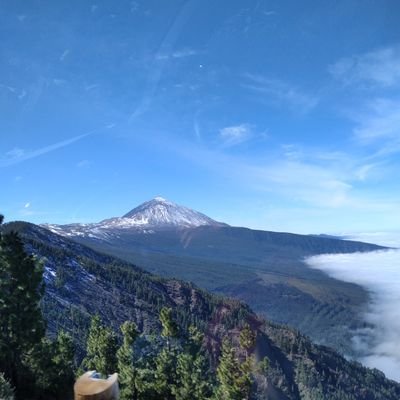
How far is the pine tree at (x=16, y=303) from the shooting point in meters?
40.7

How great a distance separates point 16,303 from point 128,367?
20.1m

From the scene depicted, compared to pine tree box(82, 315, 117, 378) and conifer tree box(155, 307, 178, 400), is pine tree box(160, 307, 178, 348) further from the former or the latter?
pine tree box(82, 315, 117, 378)

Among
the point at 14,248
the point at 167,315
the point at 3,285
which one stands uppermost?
the point at 14,248

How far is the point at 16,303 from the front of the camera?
41219mm

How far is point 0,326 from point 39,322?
358 cm

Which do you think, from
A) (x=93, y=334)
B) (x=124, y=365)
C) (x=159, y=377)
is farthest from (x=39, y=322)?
(x=93, y=334)

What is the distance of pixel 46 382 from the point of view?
150ft

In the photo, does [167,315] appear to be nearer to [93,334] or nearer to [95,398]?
[93,334]

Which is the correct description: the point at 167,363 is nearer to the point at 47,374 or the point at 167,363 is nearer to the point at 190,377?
the point at 190,377

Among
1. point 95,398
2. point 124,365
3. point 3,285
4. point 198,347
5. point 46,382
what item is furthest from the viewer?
point 198,347

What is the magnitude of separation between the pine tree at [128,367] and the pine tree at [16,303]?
1542cm

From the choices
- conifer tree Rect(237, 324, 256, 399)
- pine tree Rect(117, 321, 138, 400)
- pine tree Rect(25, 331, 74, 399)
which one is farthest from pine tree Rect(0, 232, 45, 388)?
conifer tree Rect(237, 324, 256, 399)

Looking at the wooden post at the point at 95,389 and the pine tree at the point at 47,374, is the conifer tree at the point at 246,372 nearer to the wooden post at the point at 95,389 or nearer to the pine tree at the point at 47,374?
the pine tree at the point at 47,374

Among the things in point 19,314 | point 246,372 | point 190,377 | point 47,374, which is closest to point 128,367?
point 190,377
